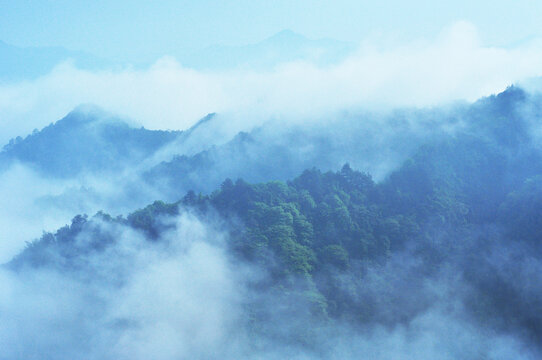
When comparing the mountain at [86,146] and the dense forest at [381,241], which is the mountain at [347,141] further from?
the mountain at [86,146]

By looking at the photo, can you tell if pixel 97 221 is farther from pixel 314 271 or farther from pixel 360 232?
pixel 360 232

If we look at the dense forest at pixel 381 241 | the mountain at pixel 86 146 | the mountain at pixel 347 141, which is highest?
the mountain at pixel 86 146

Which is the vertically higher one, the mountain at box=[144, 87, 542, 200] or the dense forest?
the mountain at box=[144, 87, 542, 200]

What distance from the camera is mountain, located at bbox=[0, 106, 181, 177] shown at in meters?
80.1

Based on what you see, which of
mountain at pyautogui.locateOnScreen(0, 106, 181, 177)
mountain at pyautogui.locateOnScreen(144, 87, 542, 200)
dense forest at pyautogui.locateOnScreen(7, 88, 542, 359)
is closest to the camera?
dense forest at pyautogui.locateOnScreen(7, 88, 542, 359)

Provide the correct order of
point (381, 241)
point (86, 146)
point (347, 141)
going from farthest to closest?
1. point (86, 146)
2. point (347, 141)
3. point (381, 241)

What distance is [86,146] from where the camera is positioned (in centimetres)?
8525

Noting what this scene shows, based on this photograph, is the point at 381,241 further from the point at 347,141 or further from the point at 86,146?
the point at 86,146

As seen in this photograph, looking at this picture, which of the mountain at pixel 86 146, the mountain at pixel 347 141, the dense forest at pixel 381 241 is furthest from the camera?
the mountain at pixel 86 146

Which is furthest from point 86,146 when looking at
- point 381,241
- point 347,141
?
point 381,241

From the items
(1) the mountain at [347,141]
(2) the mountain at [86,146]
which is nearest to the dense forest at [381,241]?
(1) the mountain at [347,141]

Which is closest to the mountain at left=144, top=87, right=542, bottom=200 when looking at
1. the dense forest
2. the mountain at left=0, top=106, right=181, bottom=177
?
the dense forest

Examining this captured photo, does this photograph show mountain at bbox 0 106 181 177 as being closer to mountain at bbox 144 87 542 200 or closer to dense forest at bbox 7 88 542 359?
mountain at bbox 144 87 542 200

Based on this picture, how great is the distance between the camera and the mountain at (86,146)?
3152 inches
